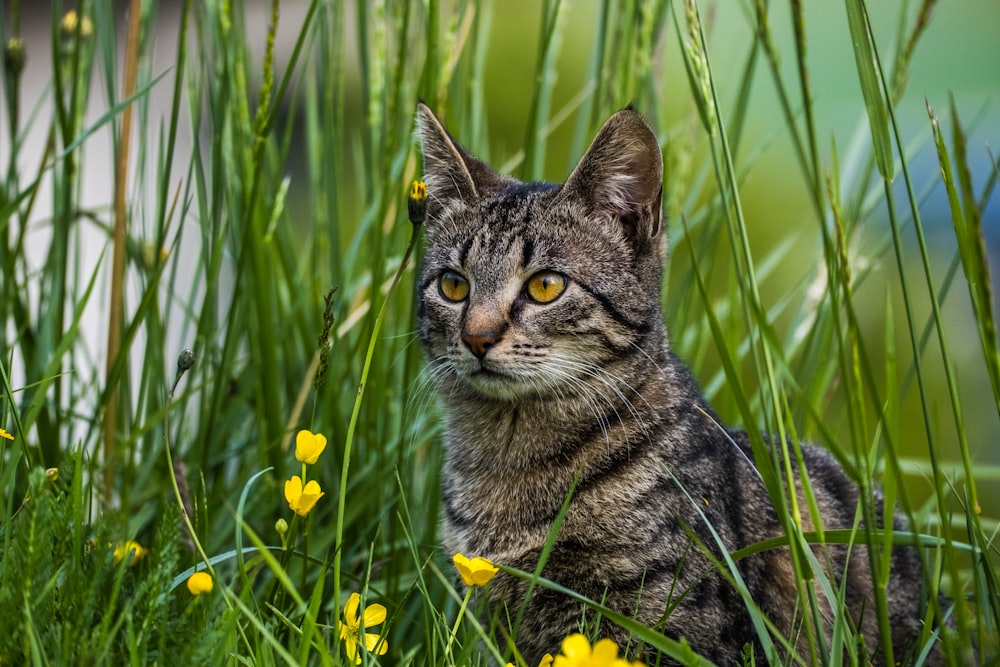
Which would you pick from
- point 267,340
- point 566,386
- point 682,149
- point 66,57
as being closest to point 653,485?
point 566,386

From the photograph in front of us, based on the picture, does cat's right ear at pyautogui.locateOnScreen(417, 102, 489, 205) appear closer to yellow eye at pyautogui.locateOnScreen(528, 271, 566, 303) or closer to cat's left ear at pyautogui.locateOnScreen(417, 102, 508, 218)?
cat's left ear at pyautogui.locateOnScreen(417, 102, 508, 218)

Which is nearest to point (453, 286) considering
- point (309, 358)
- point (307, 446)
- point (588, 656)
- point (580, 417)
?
point (580, 417)

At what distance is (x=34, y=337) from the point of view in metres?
2.35

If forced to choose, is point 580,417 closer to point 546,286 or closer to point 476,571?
point 546,286

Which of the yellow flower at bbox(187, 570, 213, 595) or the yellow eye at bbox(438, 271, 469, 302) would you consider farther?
the yellow eye at bbox(438, 271, 469, 302)

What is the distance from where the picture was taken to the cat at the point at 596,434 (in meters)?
1.86

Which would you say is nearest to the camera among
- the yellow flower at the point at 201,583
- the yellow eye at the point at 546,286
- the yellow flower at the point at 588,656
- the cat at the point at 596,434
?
the yellow flower at the point at 588,656

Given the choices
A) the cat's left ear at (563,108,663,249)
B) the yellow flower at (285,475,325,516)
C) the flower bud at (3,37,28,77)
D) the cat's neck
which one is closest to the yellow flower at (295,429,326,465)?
the yellow flower at (285,475,325,516)

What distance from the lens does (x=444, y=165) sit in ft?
7.59

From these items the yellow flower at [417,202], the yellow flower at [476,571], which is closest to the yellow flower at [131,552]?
the yellow flower at [476,571]

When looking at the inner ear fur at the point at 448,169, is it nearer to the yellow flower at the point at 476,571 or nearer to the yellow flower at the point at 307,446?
the yellow flower at the point at 307,446

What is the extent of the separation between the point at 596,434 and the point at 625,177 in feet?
1.81

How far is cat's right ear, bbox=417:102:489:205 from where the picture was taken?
2205 millimetres

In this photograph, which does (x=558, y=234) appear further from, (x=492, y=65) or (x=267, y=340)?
(x=492, y=65)
